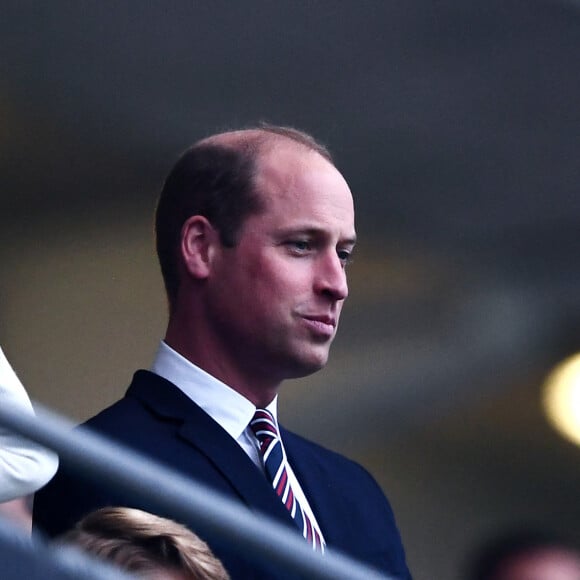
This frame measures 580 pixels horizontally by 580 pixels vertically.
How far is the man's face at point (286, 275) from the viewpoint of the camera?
2145 millimetres

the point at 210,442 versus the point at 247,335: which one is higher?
the point at 247,335

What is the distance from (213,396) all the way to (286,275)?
0.16 meters

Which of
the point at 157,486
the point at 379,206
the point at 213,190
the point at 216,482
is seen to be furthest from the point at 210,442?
the point at 379,206

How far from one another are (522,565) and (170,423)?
0.86 meters

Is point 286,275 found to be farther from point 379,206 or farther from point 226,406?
point 379,206

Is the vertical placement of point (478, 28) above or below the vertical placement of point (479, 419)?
above

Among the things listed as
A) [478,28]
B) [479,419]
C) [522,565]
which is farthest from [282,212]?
[479,419]

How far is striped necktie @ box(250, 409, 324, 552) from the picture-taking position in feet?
6.81

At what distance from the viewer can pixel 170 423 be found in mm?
2121

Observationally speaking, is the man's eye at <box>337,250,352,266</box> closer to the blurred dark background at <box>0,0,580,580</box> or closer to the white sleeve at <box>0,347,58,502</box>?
the white sleeve at <box>0,347,58,502</box>

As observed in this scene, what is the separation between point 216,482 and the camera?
204 centimetres

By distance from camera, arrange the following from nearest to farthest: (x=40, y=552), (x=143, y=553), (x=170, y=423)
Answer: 1. (x=40, y=552)
2. (x=143, y=553)
3. (x=170, y=423)

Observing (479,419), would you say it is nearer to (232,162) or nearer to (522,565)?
(522,565)

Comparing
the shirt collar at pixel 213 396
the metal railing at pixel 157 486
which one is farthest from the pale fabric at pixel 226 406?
the metal railing at pixel 157 486
